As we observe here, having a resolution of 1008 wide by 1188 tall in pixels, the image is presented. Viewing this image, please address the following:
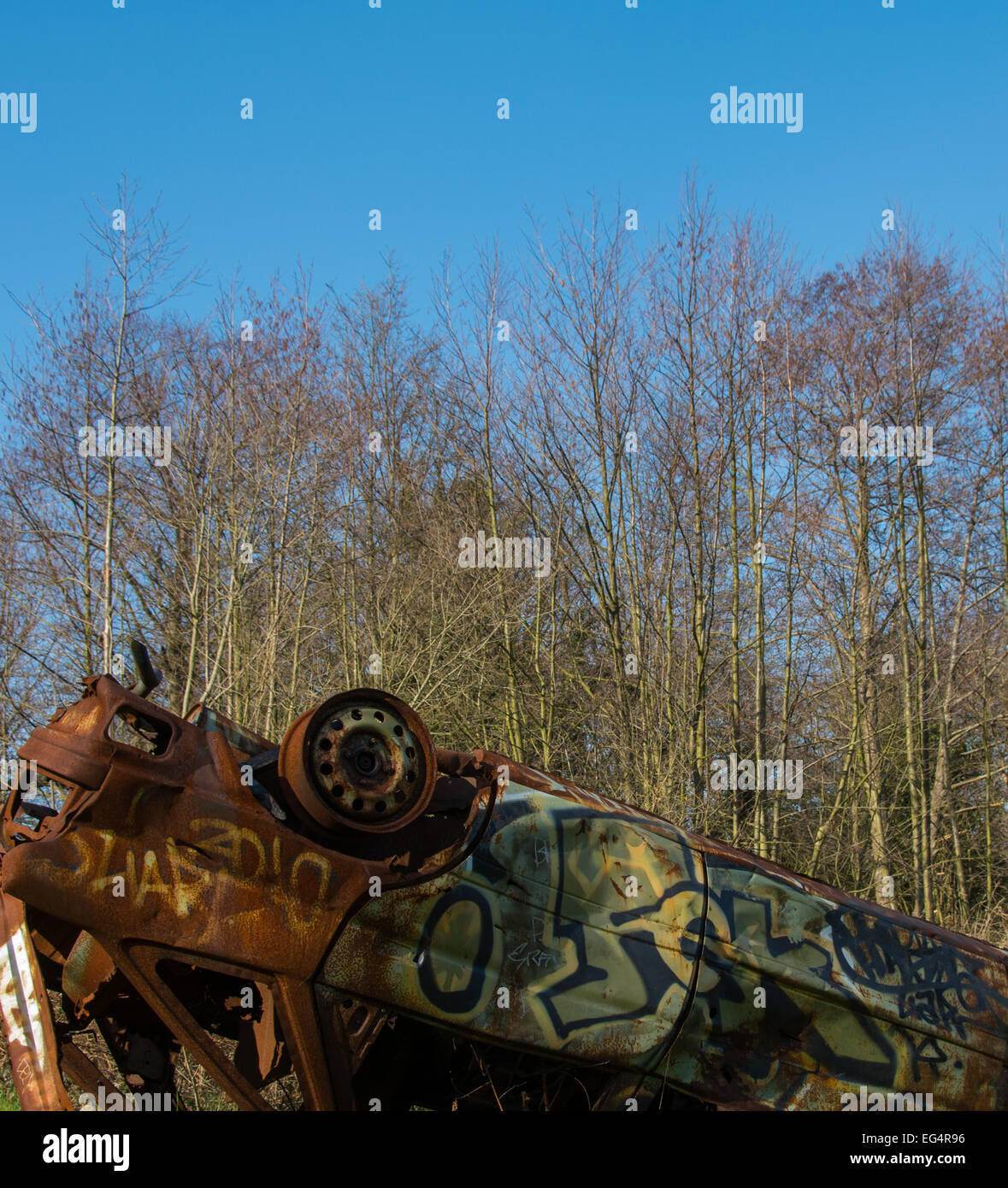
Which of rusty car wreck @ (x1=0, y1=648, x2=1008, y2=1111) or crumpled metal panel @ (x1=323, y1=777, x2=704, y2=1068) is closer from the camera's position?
rusty car wreck @ (x1=0, y1=648, x2=1008, y2=1111)

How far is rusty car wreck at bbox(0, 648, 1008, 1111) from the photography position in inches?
161

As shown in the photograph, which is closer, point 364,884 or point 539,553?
point 364,884

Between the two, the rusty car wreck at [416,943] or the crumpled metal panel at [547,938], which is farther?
the crumpled metal panel at [547,938]

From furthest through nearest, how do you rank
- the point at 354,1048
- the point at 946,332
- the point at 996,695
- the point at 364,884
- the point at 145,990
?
the point at 946,332 → the point at 996,695 → the point at 354,1048 → the point at 364,884 → the point at 145,990

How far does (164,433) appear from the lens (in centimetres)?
1833

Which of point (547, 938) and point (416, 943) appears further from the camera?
point (547, 938)

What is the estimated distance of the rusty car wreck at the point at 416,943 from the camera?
161 inches

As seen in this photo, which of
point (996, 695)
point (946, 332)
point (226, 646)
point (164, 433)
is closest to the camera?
point (226, 646)

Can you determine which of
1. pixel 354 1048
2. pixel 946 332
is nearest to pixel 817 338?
pixel 946 332

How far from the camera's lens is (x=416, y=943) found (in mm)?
4527

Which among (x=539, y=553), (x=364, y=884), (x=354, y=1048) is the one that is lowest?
(x=354, y=1048)

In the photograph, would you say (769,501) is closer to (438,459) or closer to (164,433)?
(438,459)
